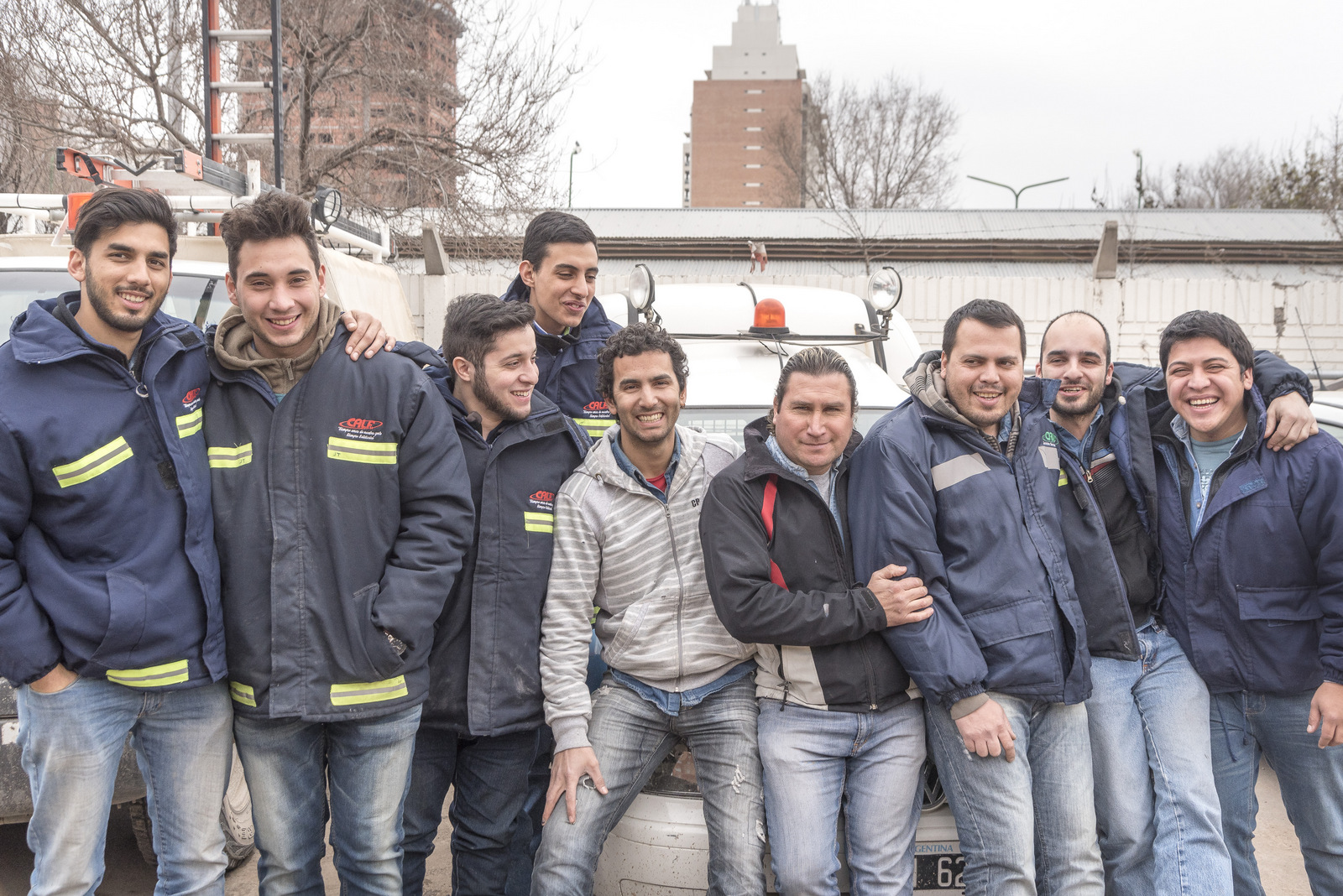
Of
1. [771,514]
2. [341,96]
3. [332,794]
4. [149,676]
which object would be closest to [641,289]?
[771,514]

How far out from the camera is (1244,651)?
2.96 meters

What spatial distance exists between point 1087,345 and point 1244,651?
1026 mm

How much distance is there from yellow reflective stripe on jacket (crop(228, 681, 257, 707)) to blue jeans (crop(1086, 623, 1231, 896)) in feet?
7.77

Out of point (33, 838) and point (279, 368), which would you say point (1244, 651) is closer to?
point (279, 368)

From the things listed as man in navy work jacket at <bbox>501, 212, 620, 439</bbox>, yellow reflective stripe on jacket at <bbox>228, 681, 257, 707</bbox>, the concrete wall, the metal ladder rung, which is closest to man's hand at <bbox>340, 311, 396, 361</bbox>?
man in navy work jacket at <bbox>501, 212, 620, 439</bbox>

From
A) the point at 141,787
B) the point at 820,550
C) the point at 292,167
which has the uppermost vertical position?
the point at 292,167

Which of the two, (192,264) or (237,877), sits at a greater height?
(192,264)

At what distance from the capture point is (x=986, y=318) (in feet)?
9.98

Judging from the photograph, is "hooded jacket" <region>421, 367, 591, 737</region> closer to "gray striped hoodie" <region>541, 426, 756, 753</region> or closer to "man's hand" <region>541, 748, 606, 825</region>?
"gray striped hoodie" <region>541, 426, 756, 753</region>

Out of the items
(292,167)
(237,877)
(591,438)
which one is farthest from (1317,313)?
(237,877)

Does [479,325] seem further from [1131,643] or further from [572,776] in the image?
[1131,643]

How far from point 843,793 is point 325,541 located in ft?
5.24

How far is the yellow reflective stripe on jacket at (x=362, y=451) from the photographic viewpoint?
2.66 metres

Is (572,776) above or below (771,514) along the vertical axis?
below
